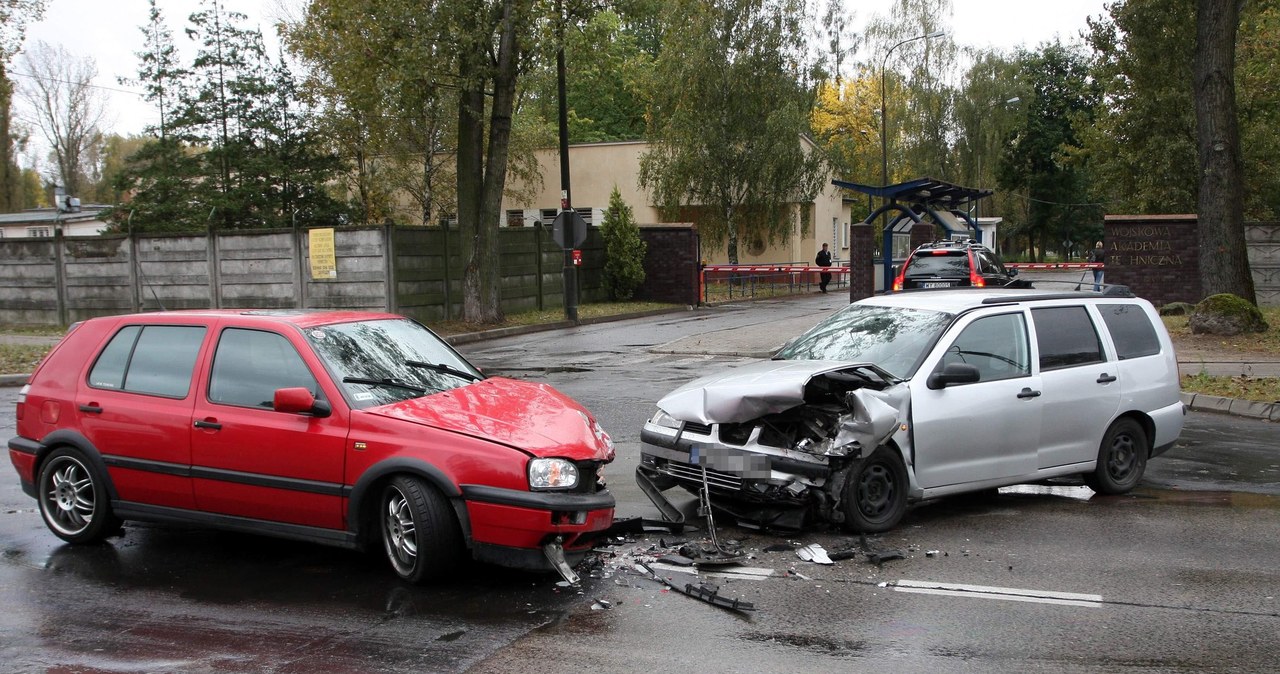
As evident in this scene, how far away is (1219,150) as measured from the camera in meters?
16.8

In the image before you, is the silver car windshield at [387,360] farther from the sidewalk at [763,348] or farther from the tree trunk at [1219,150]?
the tree trunk at [1219,150]

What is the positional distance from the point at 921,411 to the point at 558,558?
2.77 metres

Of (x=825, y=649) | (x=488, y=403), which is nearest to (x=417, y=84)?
(x=488, y=403)

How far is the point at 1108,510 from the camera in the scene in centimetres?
743

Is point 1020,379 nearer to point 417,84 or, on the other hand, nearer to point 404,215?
point 417,84

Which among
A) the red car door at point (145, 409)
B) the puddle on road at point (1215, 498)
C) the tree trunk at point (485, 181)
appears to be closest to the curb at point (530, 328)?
the tree trunk at point (485, 181)

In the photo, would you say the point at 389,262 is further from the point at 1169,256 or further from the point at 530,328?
the point at 1169,256

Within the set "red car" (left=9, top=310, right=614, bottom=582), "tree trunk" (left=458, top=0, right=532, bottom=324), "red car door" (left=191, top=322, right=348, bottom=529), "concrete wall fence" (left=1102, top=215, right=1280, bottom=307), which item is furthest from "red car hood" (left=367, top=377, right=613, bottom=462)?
"concrete wall fence" (left=1102, top=215, right=1280, bottom=307)

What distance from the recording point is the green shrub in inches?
1211

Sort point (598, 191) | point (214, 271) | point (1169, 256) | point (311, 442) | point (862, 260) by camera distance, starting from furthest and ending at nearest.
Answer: point (598, 191)
point (862, 260)
point (214, 271)
point (1169, 256)
point (311, 442)

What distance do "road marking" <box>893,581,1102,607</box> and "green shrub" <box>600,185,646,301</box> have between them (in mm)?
25381

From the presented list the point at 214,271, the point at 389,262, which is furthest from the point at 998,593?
the point at 214,271

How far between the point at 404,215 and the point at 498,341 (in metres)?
23.1

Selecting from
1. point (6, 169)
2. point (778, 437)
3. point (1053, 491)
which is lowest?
point (1053, 491)
